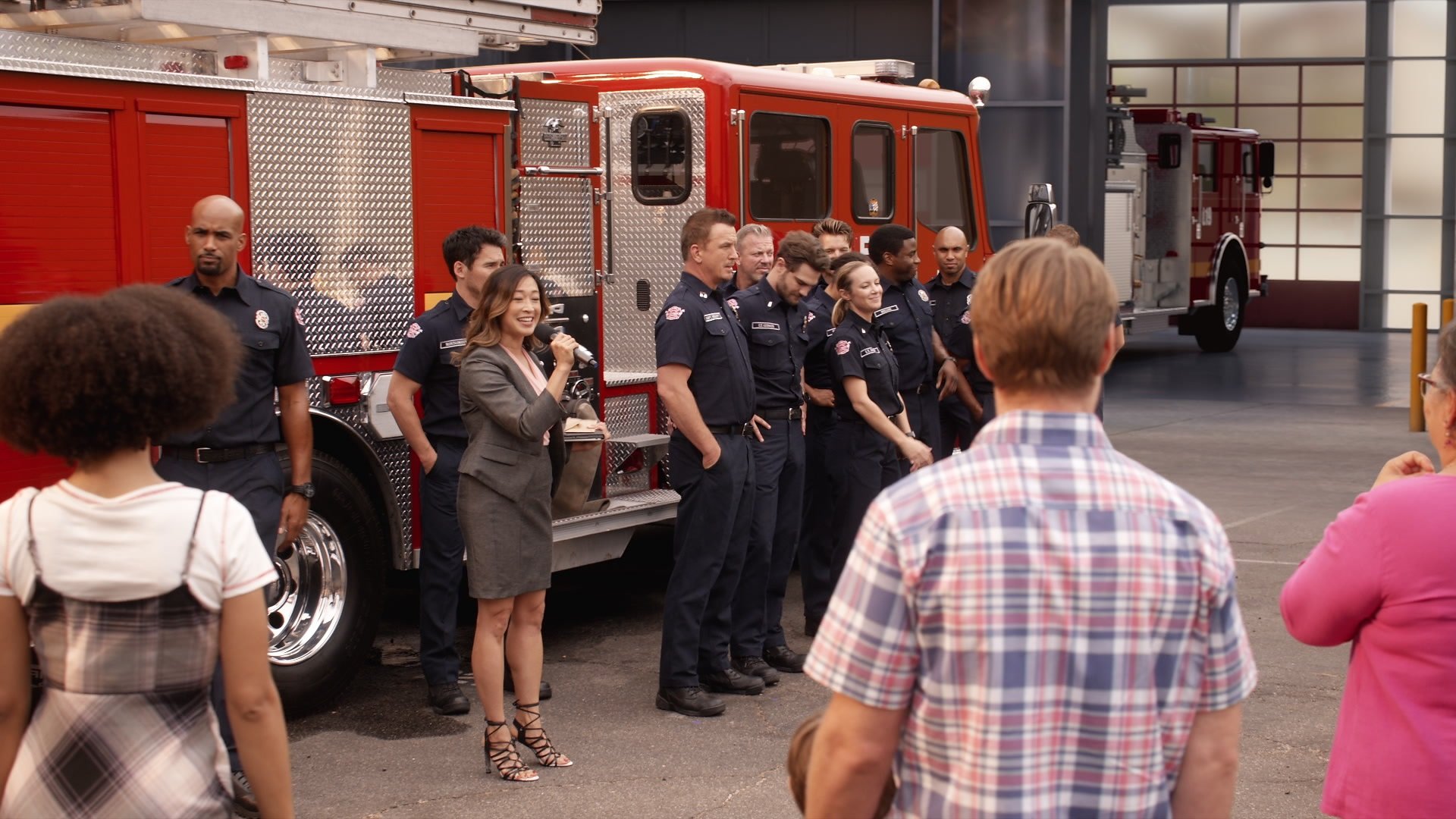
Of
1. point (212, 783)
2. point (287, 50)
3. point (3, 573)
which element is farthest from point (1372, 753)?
point (287, 50)

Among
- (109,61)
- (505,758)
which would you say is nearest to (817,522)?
(505,758)

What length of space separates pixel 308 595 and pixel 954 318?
3920 millimetres

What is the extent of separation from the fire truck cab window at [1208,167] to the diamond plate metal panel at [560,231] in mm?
15840

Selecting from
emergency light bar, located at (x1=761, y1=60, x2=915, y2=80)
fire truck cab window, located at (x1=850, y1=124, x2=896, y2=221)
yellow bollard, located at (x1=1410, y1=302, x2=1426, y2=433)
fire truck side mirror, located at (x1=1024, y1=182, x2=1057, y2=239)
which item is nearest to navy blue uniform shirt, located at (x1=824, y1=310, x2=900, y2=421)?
fire truck cab window, located at (x1=850, y1=124, x2=896, y2=221)

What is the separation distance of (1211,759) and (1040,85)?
17073 mm

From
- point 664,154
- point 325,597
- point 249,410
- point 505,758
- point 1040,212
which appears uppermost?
point 664,154

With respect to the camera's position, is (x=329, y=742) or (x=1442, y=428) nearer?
(x=1442, y=428)

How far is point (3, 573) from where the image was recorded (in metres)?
2.50

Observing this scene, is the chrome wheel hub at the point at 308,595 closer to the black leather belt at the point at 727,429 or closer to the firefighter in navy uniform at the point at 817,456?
the black leather belt at the point at 727,429

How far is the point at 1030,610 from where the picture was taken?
6.90 ft

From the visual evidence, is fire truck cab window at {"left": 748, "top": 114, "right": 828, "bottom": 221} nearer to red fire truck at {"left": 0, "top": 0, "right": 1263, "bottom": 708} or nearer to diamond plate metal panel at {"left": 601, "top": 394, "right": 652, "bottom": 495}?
red fire truck at {"left": 0, "top": 0, "right": 1263, "bottom": 708}

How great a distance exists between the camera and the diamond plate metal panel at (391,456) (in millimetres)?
Result: 6148

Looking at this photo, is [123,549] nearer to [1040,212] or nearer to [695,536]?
[695,536]

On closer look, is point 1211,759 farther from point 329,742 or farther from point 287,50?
point 287,50
